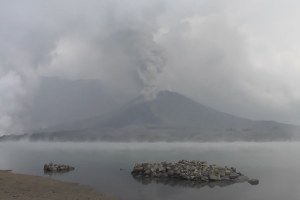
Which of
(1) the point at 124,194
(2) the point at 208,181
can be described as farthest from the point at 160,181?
(1) the point at 124,194

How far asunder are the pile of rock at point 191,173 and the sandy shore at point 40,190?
16.4m

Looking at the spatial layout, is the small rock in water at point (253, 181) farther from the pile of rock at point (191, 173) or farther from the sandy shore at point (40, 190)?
the sandy shore at point (40, 190)

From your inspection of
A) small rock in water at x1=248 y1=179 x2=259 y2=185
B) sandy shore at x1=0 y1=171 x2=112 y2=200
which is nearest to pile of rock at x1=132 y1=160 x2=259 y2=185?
small rock in water at x1=248 y1=179 x2=259 y2=185

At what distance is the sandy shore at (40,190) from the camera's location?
36.7 metres

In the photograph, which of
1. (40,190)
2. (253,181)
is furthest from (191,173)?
(40,190)

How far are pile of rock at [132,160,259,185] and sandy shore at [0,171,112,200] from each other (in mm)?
16446

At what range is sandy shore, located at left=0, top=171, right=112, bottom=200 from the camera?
3669 cm

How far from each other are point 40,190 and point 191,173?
23933 millimetres

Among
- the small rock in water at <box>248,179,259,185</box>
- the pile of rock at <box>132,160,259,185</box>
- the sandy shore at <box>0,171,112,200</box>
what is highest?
the pile of rock at <box>132,160,259,185</box>

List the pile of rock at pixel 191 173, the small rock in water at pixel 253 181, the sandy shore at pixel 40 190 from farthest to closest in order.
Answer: the pile of rock at pixel 191 173 → the small rock in water at pixel 253 181 → the sandy shore at pixel 40 190

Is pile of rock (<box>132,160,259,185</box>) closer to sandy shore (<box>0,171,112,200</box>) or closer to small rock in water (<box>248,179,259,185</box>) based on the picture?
small rock in water (<box>248,179,259,185</box>)

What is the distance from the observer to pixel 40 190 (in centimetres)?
4147

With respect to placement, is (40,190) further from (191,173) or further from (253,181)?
(253,181)

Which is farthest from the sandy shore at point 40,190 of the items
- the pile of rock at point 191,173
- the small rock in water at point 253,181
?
the small rock in water at point 253,181
